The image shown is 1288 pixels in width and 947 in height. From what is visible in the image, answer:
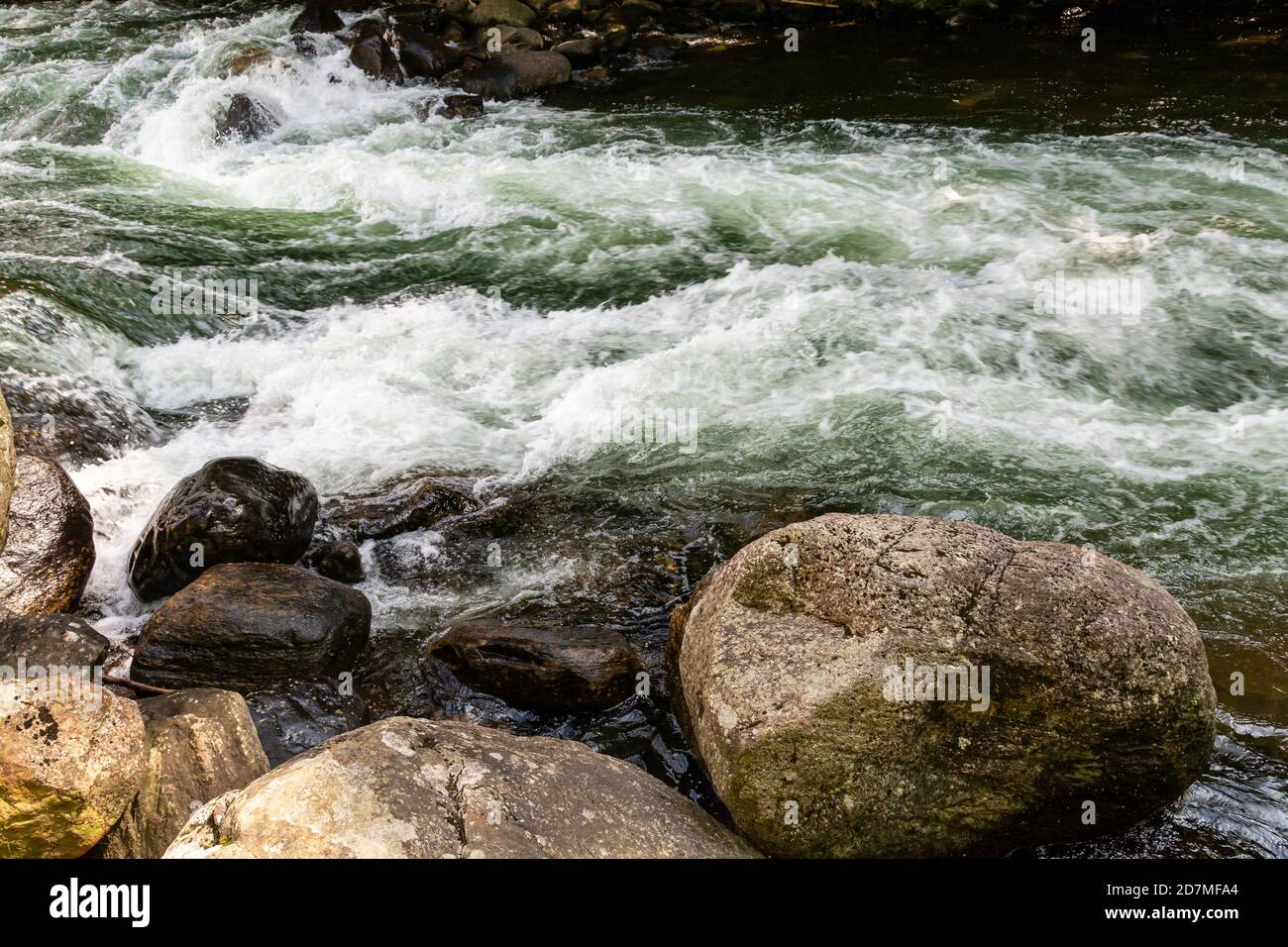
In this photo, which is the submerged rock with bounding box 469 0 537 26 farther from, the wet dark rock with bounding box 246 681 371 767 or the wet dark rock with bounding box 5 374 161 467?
the wet dark rock with bounding box 246 681 371 767

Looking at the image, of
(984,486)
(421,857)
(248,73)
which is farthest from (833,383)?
(248,73)

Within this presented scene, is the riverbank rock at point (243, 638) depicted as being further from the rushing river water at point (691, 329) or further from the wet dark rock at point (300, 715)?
the rushing river water at point (691, 329)

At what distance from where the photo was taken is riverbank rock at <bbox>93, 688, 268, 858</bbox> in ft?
12.5

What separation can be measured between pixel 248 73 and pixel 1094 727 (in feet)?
41.8

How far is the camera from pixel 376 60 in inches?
545

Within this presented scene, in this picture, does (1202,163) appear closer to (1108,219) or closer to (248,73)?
(1108,219)

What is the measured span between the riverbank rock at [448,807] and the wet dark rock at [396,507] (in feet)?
7.87

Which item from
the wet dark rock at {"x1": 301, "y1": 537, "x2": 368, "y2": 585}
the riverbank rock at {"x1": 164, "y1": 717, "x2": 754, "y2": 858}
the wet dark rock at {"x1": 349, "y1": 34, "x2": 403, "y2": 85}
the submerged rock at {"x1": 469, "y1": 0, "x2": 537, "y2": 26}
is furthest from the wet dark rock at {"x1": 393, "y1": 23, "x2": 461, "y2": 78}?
the riverbank rock at {"x1": 164, "y1": 717, "x2": 754, "y2": 858}

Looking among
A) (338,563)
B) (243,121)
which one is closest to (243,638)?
(338,563)

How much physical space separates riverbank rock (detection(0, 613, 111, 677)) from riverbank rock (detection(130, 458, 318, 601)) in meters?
0.90

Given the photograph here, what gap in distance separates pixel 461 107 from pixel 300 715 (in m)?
9.87

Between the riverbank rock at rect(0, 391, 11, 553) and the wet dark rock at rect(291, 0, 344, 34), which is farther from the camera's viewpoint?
the wet dark rock at rect(291, 0, 344, 34)

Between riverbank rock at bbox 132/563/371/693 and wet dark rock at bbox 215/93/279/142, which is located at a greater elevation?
wet dark rock at bbox 215/93/279/142

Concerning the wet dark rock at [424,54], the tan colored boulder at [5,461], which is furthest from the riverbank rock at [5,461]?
the wet dark rock at [424,54]
